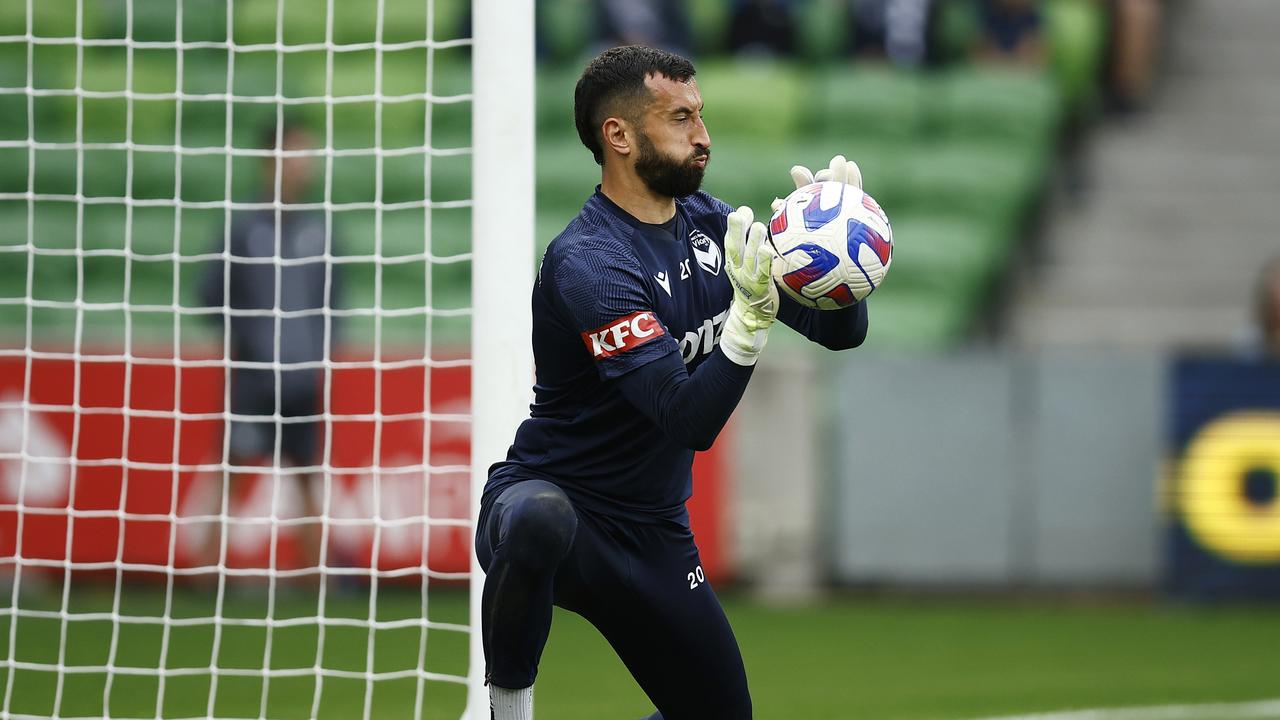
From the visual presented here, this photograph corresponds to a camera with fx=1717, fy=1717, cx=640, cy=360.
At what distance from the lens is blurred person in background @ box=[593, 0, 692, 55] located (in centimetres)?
1325

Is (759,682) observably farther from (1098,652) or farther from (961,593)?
(961,593)

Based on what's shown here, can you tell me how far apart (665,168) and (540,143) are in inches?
373

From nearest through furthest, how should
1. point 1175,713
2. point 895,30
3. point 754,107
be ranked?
point 1175,713 < point 754,107 < point 895,30

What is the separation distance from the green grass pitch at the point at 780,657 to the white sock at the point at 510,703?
1.51m

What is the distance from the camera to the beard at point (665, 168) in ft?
13.3

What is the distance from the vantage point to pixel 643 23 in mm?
13266

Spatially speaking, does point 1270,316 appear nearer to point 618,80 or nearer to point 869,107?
point 869,107

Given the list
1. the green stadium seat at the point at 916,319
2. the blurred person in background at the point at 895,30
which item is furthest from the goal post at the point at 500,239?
the blurred person in background at the point at 895,30

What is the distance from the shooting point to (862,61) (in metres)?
13.6

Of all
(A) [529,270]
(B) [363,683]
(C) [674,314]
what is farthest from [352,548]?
(C) [674,314]

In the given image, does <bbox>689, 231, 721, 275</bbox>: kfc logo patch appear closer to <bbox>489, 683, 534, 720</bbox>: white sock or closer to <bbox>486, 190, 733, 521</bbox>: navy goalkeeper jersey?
<bbox>486, 190, 733, 521</bbox>: navy goalkeeper jersey

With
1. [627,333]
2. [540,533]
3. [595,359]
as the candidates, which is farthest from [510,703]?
[627,333]

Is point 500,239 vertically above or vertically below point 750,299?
above

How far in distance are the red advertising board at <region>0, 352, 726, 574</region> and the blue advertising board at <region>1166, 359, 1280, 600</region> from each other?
8.26 ft
